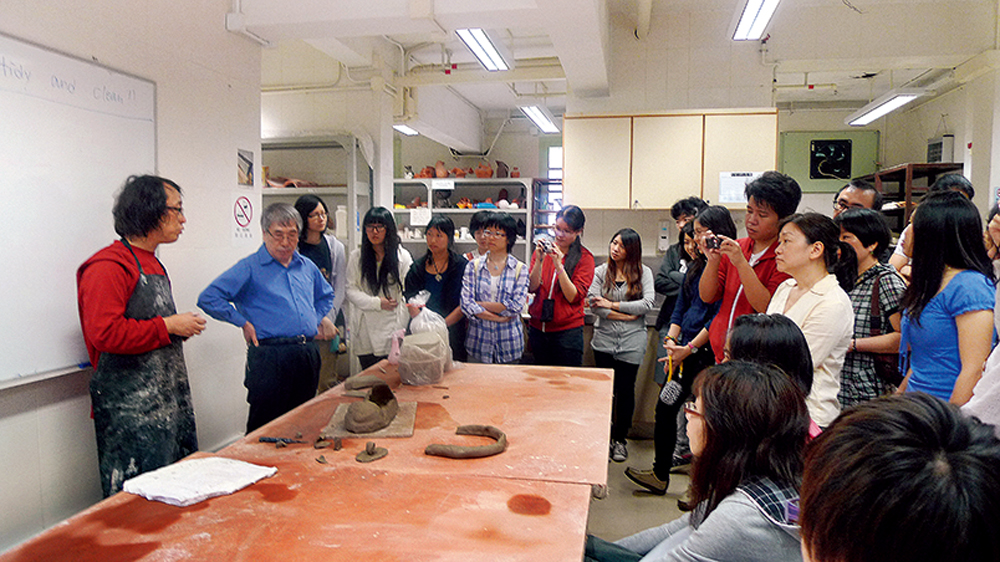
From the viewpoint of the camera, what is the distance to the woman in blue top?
6.04ft

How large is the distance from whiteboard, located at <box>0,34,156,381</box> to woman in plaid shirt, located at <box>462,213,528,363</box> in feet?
5.76

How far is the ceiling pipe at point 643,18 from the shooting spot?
180 inches

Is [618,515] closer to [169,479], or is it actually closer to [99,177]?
[169,479]

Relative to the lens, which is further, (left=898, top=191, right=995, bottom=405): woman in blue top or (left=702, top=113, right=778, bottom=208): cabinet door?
(left=702, top=113, right=778, bottom=208): cabinet door

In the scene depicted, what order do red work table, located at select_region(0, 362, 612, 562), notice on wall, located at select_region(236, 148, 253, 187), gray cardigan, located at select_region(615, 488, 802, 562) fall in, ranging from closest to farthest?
gray cardigan, located at select_region(615, 488, 802, 562)
red work table, located at select_region(0, 362, 612, 562)
notice on wall, located at select_region(236, 148, 253, 187)

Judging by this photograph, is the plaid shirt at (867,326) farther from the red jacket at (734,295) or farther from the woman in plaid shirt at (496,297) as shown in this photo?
the woman in plaid shirt at (496,297)

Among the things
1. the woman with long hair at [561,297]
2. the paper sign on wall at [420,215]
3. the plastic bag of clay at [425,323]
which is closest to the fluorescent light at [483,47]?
the woman with long hair at [561,297]

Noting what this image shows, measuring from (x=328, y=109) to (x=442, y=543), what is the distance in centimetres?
501

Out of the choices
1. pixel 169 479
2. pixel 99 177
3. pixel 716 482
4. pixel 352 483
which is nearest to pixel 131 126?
pixel 99 177

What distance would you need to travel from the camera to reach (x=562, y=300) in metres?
3.60

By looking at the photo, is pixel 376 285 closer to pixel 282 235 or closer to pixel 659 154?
pixel 282 235

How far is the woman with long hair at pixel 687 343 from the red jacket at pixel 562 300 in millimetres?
611

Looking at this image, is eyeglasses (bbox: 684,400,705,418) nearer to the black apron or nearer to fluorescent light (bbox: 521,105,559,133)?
the black apron

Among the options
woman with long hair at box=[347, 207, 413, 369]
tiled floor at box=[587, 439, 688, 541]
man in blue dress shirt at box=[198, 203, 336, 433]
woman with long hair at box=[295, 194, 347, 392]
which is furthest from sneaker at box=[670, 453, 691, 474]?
man in blue dress shirt at box=[198, 203, 336, 433]
